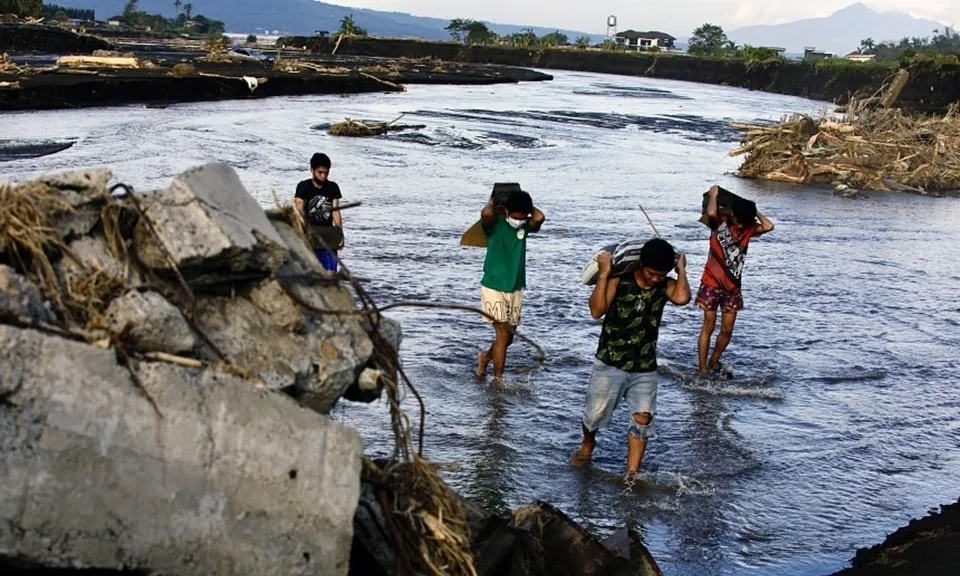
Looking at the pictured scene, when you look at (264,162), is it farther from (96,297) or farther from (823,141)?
(96,297)

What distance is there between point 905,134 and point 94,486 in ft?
87.5

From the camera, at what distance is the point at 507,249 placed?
8.96 meters

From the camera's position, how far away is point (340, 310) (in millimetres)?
4305

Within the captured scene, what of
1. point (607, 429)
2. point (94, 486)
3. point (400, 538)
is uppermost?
point (94, 486)

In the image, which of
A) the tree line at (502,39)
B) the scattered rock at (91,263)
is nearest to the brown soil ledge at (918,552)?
the scattered rock at (91,263)

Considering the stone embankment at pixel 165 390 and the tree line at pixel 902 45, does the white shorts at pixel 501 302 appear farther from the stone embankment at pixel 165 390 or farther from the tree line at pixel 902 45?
the tree line at pixel 902 45

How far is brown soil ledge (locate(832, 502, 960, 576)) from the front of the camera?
6402 mm

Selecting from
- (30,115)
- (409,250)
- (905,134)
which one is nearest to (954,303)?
(409,250)

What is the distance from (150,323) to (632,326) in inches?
157

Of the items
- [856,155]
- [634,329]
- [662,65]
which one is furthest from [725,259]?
[662,65]

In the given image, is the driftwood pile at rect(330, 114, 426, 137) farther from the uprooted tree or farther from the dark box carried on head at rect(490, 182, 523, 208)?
the uprooted tree

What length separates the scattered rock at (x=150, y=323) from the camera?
145 inches

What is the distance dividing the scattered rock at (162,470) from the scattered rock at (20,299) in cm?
10

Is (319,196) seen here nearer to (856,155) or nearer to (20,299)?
(20,299)
